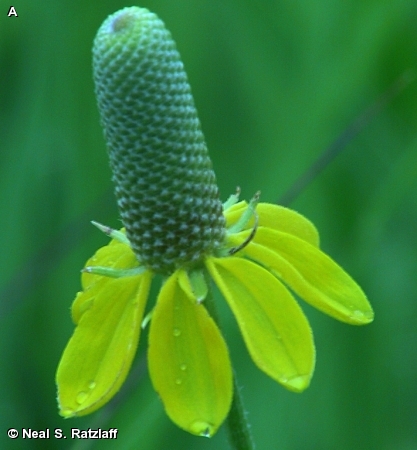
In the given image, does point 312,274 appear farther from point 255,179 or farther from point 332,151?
point 255,179

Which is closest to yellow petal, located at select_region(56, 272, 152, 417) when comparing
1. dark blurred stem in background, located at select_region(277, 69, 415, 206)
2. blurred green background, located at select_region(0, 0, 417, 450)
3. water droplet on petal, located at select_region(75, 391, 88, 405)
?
water droplet on petal, located at select_region(75, 391, 88, 405)

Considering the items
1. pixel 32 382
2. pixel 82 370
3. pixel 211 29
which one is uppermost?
pixel 211 29

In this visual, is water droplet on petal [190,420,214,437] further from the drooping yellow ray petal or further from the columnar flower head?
the drooping yellow ray petal

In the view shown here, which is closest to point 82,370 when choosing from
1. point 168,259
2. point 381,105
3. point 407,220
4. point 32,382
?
point 168,259

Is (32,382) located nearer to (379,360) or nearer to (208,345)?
(379,360)

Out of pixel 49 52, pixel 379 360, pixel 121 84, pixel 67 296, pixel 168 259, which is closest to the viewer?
pixel 121 84
